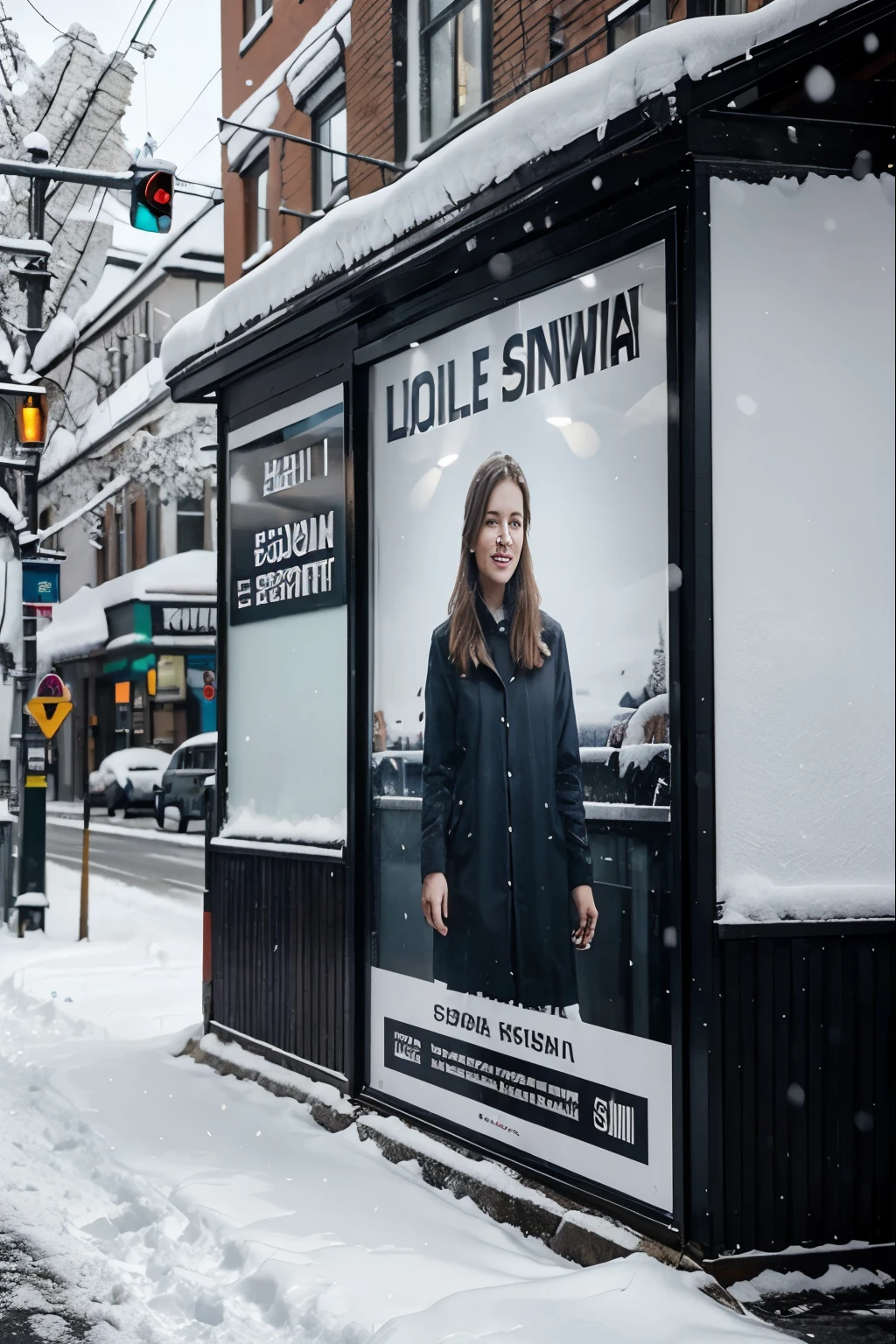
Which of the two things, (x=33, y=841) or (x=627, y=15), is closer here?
(x=627, y=15)

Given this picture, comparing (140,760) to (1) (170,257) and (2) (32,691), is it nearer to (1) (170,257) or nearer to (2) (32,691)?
(1) (170,257)

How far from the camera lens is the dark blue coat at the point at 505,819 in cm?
555

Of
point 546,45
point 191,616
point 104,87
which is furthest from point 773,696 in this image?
point 191,616

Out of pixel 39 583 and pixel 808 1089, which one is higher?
pixel 39 583

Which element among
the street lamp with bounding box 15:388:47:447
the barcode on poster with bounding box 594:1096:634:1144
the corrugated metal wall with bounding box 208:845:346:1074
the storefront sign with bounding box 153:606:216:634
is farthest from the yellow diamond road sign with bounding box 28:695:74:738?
the storefront sign with bounding box 153:606:216:634

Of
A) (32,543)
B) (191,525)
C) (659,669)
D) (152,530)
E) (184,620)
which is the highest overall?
(191,525)

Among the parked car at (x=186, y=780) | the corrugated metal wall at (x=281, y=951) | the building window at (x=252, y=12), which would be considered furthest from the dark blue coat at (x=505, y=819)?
the parked car at (x=186, y=780)

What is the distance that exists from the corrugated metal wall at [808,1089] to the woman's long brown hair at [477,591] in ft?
5.18

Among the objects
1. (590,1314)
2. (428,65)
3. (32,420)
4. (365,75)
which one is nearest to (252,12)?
(365,75)

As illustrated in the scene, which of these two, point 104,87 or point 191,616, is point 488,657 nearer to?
point 104,87

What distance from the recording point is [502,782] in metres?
5.89

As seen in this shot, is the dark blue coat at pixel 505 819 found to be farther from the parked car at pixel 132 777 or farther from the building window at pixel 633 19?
the parked car at pixel 132 777

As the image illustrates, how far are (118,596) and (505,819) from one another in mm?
38793

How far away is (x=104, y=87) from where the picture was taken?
17.7m
